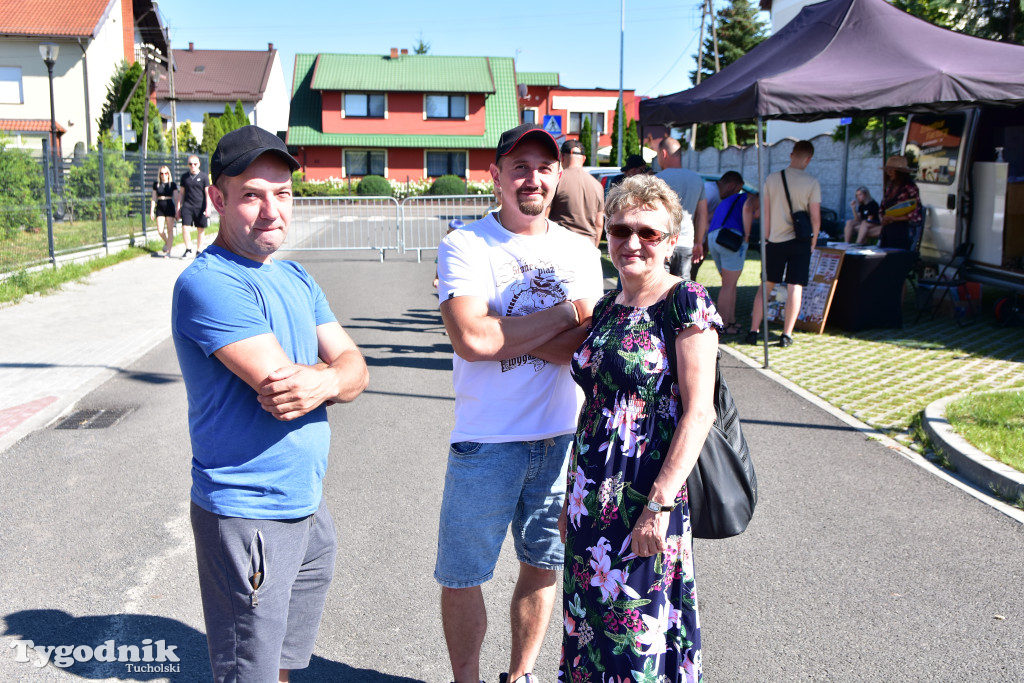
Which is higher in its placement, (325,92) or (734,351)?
(325,92)

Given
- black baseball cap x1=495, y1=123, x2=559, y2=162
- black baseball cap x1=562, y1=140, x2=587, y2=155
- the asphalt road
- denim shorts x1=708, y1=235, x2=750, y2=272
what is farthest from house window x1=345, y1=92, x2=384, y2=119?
black baseball cap x1=495, y1=123, x2=559, y2=162

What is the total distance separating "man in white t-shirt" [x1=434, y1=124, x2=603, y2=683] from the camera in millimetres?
2820

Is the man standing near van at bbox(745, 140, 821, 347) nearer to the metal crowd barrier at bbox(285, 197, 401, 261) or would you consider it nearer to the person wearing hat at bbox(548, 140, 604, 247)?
the person wearing hat at bbox(548, 140, 604, 247)

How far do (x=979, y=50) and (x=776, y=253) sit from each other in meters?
2.87

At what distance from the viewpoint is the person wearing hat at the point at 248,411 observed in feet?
7.50

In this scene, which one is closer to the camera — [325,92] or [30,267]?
[30,267]

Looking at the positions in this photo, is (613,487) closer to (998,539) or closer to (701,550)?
(701,550)

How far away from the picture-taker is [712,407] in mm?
2438

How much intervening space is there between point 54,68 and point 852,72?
36.6 meters

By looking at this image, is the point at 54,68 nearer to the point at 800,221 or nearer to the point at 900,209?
the point at 900,209

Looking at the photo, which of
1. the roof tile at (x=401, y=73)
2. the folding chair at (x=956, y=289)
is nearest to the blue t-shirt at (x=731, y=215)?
the folding chair at (x=956, y=289)

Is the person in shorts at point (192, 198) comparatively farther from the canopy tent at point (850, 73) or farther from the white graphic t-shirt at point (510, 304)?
the white graphic t-shirt at point (510, 304)

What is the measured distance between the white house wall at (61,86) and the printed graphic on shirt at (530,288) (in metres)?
38.3

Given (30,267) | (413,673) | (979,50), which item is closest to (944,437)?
(413,673)
